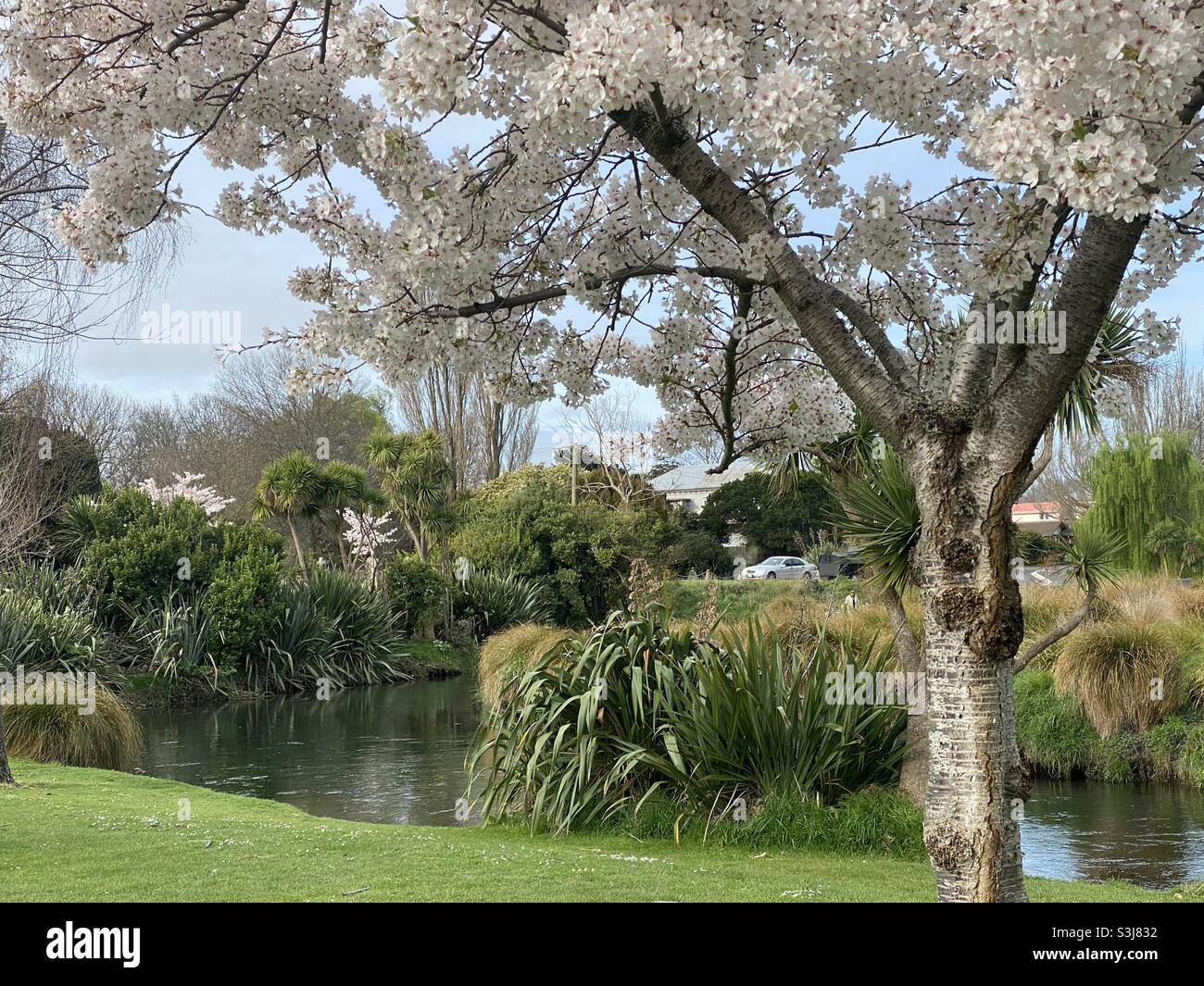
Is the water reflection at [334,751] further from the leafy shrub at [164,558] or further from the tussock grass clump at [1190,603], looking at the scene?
the tussock grass clump at [1190,603]

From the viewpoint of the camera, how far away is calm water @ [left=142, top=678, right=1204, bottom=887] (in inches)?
343

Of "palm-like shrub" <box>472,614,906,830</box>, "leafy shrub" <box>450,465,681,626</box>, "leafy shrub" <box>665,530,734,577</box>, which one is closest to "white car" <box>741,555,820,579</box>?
"leafy shrub" <box>665,530,734,577</box>

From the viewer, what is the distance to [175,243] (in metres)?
12.4

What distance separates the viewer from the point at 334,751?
14.0m

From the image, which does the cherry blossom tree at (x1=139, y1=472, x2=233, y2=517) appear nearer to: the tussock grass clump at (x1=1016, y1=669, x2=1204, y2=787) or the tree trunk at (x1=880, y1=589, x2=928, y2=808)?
A: the tussock grass clump at (x1=1016, y1=669, x2=1204, y2=787)

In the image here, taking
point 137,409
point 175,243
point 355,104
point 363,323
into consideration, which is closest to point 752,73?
point 363,323

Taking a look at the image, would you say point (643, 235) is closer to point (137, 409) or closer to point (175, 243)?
point (175, 243)

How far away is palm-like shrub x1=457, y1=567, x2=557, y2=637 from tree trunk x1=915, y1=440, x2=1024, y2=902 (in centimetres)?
2380

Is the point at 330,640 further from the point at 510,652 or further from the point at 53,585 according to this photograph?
the point at 510,652

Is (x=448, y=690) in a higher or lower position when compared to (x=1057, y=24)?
lower

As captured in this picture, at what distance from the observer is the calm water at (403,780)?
8703mm

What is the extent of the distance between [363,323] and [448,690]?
17.4m

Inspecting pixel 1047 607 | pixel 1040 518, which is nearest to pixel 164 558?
pixel 1047 607

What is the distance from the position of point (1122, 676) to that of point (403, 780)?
7.71 metres
